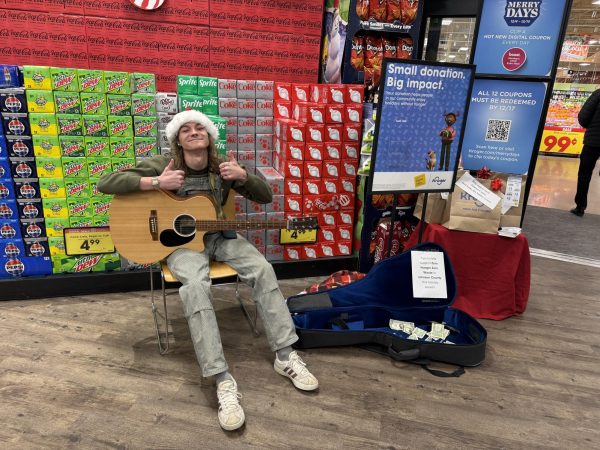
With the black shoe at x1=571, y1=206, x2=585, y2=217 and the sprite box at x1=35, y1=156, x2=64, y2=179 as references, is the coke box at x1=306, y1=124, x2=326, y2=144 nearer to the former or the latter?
the sprite box at x1=35, y1=156, x2=64, y2=179

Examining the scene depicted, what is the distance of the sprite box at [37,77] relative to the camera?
2641 millimetres

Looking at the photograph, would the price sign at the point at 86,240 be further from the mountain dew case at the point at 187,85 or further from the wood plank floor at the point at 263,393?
the mountain dew case at the point at 187,85

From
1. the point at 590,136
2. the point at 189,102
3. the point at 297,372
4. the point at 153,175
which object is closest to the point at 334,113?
the point at 189,102

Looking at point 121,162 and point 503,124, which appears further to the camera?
point 503,124

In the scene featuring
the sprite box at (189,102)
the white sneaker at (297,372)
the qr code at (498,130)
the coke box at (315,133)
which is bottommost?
the white sneaker at (297,372)

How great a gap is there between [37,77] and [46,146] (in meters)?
0.42

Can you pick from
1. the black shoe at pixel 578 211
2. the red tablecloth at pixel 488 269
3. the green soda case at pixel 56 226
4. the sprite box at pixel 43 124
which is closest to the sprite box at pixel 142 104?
the sprite box at pixel 43 124

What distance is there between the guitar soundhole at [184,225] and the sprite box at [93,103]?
1.06 m

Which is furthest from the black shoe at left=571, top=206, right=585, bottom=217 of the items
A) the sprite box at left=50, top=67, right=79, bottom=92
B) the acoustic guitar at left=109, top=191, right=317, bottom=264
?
the sprite box at left=50, top=67, right=79, bottom=92

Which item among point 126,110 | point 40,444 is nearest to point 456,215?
point 126,110

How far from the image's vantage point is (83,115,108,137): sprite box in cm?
279

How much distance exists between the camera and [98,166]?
2.88 metres

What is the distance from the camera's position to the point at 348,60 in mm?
3479

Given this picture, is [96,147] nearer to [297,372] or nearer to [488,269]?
[297,372]
